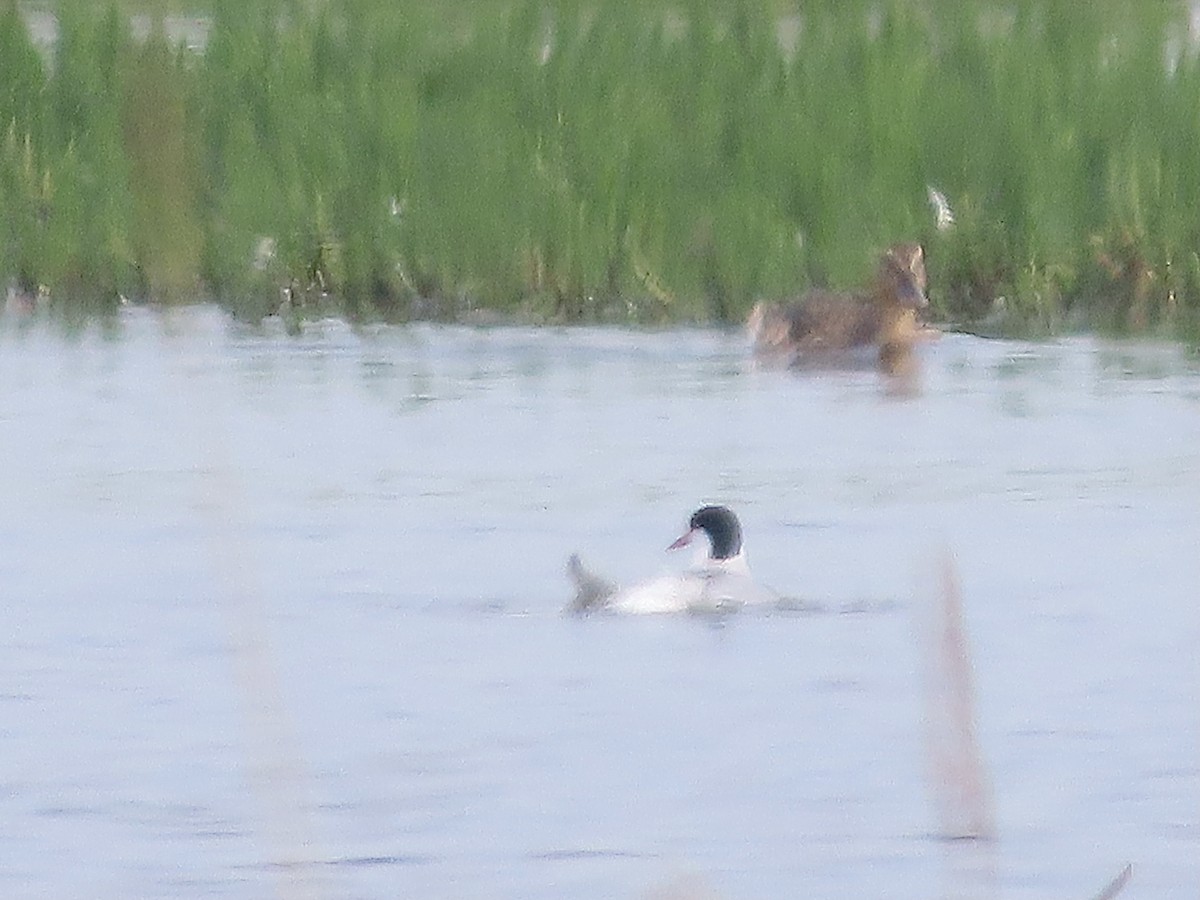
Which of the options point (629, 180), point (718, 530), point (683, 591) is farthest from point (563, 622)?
point (629, 180)

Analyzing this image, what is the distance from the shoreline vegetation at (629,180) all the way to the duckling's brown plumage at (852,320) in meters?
0.47

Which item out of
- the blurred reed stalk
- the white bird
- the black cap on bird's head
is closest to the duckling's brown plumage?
the black cap on bird's head

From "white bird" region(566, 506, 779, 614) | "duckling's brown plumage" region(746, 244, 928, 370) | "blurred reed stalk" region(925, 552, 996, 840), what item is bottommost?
"duckling's brown plumage" region(746, 244, 928, 370)

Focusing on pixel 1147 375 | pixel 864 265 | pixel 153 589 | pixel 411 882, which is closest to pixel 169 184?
pixel 411 882

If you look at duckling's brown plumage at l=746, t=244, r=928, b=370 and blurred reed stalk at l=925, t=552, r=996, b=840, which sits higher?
blurred reed stalk at l=925, t=552, r=996, b=840

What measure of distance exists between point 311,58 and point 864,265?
7.46ft

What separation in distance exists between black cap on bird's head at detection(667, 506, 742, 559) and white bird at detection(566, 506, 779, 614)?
0.02m

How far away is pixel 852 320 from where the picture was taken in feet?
36.4

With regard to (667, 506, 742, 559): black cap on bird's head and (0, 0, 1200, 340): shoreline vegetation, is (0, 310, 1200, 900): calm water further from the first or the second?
(0, 0, 1200, 340): shoreline vegetation

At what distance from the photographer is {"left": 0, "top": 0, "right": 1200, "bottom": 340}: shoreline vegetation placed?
11.6 metres

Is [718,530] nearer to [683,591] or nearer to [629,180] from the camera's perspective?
[683,591]

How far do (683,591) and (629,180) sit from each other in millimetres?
4791

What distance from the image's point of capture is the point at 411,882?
16.0 feet

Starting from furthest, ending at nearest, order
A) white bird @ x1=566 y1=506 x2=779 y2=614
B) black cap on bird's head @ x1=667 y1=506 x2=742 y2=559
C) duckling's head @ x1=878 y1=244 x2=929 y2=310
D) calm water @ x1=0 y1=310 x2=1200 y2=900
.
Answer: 1. duckling's head @ x1=878 y1=244 x2=929 y2=310
2. black cap on bird's head @ x1=667 y1=506 x2=742 y2=559
3. white bird @ x1=566 y1=506 x2=779 y2=614
4. calm water @ x1=0 y1=310 x2=1200 y2=900
